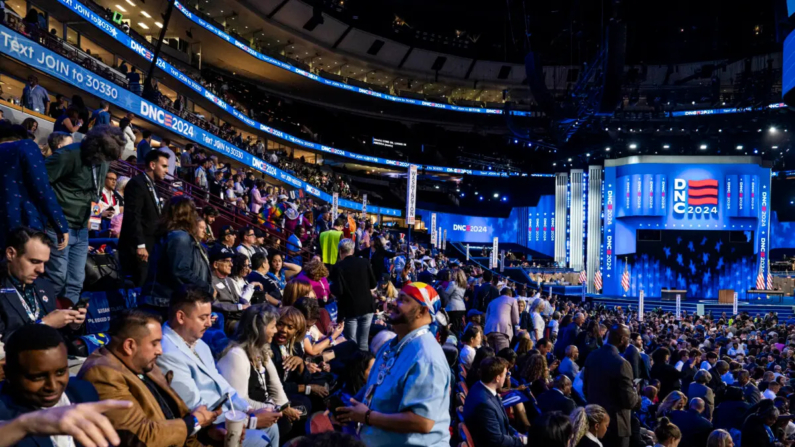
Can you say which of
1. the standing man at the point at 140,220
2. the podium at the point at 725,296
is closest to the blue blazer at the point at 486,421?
the standing man at the point at 140,220

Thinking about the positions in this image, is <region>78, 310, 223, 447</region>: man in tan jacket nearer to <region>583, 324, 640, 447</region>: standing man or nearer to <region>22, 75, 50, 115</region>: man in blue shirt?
<region>583, 324, 640, 447</region>: standing man

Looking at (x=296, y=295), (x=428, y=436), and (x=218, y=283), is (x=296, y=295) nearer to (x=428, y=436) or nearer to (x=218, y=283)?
(x=218, y=283)

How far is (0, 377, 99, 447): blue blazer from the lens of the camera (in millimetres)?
2363

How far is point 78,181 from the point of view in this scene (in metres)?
5.17

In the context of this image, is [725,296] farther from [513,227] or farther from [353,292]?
[353,292]

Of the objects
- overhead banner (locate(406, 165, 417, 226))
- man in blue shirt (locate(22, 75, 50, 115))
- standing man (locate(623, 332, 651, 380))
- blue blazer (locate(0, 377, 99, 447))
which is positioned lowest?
standing man (locate(623, 332, 651, 380))

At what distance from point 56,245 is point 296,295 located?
212 centimetres

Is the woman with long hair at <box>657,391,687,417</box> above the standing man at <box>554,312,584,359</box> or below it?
below

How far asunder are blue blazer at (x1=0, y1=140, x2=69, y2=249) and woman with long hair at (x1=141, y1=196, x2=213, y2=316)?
737 millimetres

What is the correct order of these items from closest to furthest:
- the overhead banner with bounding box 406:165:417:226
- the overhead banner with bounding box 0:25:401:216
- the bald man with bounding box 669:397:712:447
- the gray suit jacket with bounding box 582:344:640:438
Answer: the gray suit jacket with bounding box 582:344:640:438 → the bald man with bounding box 669:397:712:447 → the overhead banner with bounding box 406:165:417:226 → the overhead banner with bounding box 0:25:401:216

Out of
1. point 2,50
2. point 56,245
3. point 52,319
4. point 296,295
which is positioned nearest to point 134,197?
point 56,245

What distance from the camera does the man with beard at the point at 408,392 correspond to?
3103mm

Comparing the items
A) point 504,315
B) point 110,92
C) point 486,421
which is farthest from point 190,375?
point 110,92

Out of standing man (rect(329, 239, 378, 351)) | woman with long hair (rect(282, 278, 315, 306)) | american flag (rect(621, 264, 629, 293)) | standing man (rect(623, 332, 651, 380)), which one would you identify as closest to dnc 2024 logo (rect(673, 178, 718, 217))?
american flag (rect(621, 264, 629, 293))
